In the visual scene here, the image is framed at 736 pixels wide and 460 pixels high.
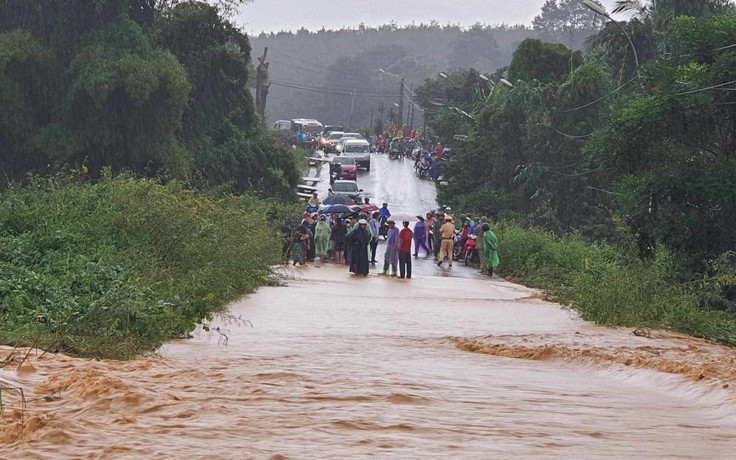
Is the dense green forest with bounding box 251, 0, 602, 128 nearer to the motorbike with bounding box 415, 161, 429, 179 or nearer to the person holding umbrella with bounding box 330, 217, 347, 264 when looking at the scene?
the motorbike with bounding box 415, 161, 429, 179

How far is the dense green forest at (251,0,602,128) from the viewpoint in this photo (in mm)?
151000

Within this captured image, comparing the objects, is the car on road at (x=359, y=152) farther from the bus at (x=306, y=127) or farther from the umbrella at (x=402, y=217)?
the bus at (x=306, y=127)

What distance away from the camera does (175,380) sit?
1104cm

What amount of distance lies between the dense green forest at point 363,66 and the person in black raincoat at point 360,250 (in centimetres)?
9519

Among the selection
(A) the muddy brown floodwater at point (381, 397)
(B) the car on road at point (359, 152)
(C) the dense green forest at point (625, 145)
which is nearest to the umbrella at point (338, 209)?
(C) the dense green forest at point (625, 145)

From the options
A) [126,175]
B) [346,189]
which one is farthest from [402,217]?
[126,175]

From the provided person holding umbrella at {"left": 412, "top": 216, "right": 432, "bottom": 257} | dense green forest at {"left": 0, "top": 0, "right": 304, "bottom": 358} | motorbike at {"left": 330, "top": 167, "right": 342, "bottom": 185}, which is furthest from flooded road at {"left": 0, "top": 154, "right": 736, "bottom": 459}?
motorbike at {"left": 330, "top": 167, "right": 342, "bottom": 185}

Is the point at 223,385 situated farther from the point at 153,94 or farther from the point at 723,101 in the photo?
the point at 153,94

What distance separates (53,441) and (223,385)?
265 cm

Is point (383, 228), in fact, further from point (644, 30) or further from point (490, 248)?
point (644, 30)

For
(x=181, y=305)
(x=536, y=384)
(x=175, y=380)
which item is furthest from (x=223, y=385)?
(x=181, y=305)

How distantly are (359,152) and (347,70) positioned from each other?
8760cm

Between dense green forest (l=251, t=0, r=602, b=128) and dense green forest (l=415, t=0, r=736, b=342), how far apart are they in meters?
67.3

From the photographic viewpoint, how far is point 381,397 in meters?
10.5
